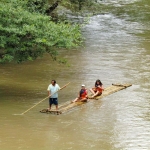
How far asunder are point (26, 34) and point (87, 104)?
3.92 m

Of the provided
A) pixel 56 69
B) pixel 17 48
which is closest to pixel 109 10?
pixel 56 69

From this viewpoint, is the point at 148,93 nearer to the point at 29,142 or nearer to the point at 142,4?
the point at 29,142

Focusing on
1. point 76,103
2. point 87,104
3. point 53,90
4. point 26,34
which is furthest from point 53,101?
point 26,34

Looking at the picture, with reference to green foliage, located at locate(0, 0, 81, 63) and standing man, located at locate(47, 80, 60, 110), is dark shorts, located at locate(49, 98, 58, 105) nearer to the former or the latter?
standing man, located at locate(47, 80, 60, 110)

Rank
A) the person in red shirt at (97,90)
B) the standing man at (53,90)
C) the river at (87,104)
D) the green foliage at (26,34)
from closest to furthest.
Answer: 1. the river at (87,104)
2. the standing man at (53,90)
3. the green foliage at (26,34)
4. the person in red shirt at (97,90)

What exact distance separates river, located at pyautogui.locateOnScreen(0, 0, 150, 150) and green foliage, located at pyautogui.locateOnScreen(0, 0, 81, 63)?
7.21 ft

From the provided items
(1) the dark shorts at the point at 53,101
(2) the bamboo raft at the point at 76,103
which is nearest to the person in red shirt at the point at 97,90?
(2) the bamboo raft at the point at 76,103

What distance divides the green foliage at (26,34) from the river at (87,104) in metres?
2.20

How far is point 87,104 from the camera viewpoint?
19094 mm

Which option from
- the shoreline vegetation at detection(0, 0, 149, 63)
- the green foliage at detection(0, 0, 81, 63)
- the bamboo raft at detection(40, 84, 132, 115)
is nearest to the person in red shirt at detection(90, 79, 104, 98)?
the bamboo raft at detection(40, 84, 132, 115)

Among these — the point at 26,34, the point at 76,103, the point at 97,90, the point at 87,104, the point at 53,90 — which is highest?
the point at 26,34

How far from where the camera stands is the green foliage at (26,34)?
1744cm

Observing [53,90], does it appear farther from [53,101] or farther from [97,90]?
[97,90]

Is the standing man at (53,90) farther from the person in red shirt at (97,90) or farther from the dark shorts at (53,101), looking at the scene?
the person in red shirt at (97,90)
